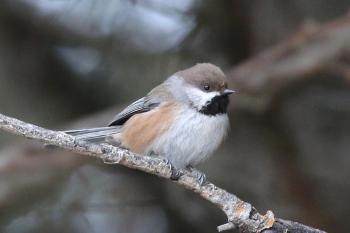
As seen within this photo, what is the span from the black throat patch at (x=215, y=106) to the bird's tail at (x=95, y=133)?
605 millimetres

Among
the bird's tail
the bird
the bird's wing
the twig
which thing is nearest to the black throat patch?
the bird

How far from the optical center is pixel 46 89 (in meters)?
5.50

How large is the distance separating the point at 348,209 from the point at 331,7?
5.23ft

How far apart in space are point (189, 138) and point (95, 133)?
0.60 m

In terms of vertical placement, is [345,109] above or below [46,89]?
below

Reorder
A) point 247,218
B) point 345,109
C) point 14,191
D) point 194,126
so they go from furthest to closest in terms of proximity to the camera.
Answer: point 345,109 < point 14,191 < point 194,126 < point 247,218

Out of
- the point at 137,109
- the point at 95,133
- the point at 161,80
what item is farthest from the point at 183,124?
the point at 161,80

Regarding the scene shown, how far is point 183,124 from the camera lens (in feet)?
13.4

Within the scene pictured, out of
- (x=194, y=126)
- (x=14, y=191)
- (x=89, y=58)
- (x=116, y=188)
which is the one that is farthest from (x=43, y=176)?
(x=194, y=126)

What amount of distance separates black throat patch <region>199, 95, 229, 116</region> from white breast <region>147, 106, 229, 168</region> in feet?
0.09

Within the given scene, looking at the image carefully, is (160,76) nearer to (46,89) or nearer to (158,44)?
(158,44)

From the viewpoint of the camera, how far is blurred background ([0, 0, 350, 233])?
514 centimetres

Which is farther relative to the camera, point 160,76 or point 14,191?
point 160,76

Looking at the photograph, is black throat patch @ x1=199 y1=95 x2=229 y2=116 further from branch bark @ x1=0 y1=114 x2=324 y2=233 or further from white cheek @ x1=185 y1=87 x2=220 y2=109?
branch bark @ x1=0 y1=114 x2=324 y2=233
